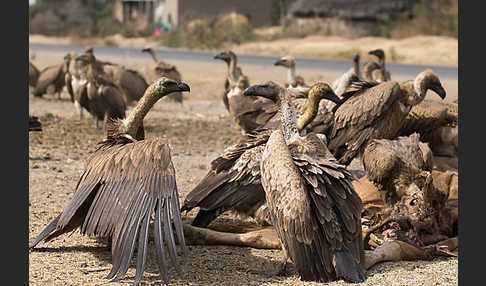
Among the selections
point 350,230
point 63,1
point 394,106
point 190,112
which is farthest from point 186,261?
point 63,1

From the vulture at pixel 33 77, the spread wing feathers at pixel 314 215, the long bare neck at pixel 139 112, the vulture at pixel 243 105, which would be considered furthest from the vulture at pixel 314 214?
the vulture at pixel 33 77

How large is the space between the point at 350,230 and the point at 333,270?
A: 30cm

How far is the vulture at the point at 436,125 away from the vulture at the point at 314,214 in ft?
12.6

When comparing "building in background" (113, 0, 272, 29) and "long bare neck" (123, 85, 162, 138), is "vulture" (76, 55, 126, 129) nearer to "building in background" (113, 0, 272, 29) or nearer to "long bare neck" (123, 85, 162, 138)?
"long bare neck" (123, 85, 162, 138)

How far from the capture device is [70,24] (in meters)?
58.2

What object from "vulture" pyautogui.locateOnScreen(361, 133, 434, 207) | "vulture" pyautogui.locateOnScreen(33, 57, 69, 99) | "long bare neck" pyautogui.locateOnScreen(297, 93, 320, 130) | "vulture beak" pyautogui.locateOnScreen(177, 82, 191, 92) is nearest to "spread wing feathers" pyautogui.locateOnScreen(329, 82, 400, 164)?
"long bare neck" pyautogui.locateOnScreen(297, 93, 320, 130)

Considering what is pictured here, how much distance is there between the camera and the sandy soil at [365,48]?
27964 mm

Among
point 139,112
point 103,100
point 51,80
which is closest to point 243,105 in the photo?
point 103,100

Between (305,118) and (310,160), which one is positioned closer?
(310,160)

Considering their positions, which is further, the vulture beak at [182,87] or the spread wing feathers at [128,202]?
the vulture beak at [182,87]

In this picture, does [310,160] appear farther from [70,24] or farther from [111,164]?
[70,24]

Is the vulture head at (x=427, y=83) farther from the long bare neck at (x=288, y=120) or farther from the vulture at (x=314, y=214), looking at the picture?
the vulture at (x=314, y=214)

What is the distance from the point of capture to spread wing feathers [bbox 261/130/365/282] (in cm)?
480

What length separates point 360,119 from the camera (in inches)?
316
